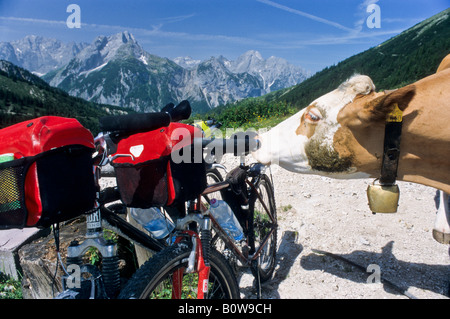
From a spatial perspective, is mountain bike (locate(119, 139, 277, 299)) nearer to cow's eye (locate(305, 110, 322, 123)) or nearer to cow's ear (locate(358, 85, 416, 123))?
cow's eye (locate(305, 110, 322, 123))

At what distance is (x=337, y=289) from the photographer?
3160 mm

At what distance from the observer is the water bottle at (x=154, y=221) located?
7.23 ft

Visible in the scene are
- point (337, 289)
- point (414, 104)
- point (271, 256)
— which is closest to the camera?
point (414, 104)

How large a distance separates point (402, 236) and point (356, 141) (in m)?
2.56

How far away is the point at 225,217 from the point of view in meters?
2.59

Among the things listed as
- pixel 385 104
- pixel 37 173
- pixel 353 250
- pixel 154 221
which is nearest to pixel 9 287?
pixel 154 221

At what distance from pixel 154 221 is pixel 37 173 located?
1.08 metres

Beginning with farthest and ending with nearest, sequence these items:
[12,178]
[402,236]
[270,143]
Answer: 1. [402,236]
2. [270,143]
3. [12,178]

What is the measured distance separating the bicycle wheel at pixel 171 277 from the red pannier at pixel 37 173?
0.53 meters

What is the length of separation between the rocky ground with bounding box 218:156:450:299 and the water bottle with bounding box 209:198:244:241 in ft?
3.01

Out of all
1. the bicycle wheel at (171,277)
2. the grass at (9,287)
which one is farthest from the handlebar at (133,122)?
the grass at (9,287)

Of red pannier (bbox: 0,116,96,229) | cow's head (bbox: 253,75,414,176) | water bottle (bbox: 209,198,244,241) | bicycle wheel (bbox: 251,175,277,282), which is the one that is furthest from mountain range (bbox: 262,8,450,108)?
red pannier (bbox: 0,116,96,229)

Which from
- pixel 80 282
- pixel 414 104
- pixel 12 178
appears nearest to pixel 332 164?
pixel 414 104
